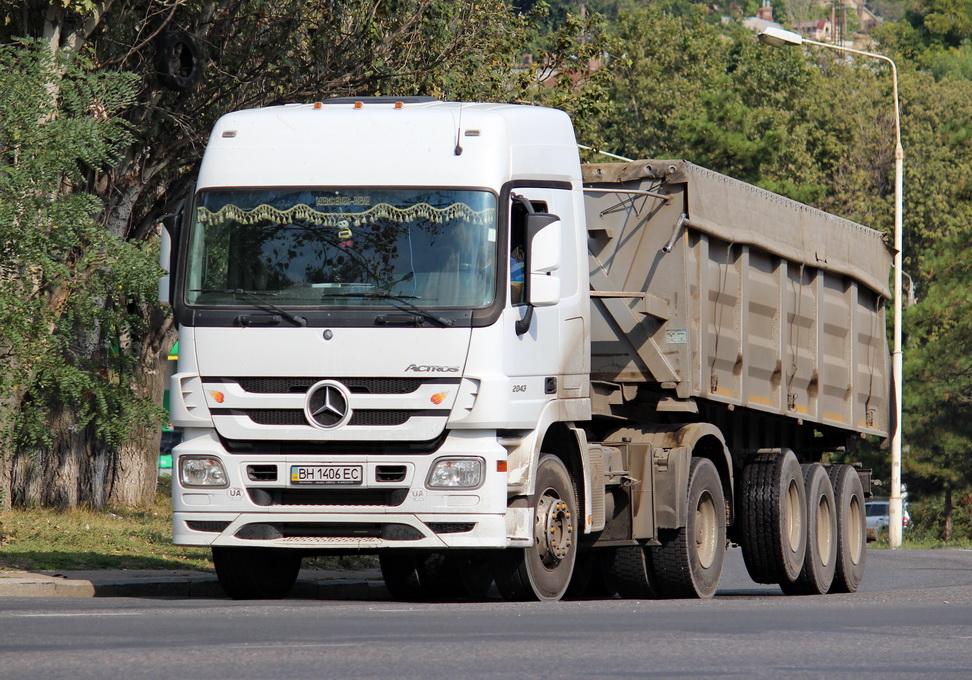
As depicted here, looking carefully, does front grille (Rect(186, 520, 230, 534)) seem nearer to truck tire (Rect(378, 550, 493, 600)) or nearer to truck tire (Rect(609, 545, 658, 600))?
truck tire (Rect(378, 550, 493, 600))

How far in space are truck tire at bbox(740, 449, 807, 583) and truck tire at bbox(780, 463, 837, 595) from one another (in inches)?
10.4

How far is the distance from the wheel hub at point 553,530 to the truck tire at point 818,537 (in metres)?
4.19

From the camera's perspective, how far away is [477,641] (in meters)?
8.37

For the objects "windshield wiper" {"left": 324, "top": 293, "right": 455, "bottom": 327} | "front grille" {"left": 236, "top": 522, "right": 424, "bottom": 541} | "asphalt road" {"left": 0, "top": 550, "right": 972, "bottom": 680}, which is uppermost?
"windshield wiper" {"left": 324, "top": 293, "right": 455, "bottom": 327}

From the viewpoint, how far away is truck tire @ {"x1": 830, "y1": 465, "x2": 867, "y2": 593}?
16.9 m

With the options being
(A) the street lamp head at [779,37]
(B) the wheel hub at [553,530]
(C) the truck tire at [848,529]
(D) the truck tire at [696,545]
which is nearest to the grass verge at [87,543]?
(D) the truck tire at [696,545]

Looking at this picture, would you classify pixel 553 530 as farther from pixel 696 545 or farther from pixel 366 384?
pixel 696 545

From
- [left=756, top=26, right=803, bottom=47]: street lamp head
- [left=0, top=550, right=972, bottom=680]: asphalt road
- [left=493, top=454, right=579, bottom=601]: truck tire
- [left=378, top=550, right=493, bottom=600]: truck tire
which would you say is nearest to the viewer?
[left=0, top=550, right=972, bottom=680]: asphalt road

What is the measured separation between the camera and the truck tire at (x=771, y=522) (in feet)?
50.5

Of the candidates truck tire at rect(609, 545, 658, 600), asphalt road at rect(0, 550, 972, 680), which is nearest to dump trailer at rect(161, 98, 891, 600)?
truck tire at rect(609, 545, 658, 600)

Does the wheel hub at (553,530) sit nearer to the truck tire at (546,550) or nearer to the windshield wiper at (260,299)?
the truck tire at (546,550)

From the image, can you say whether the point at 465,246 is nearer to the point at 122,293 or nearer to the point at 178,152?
the point at 122,293

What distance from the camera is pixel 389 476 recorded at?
11.5 metres

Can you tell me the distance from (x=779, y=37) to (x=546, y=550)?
1786 cm
